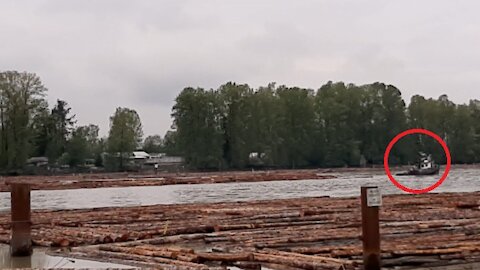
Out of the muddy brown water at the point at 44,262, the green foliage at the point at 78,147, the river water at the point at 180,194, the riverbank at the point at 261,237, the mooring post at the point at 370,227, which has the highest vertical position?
the green foliage at the point at 78,147

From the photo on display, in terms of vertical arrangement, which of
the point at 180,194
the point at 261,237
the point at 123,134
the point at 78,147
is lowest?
the point at 180,194

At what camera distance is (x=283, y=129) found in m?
114

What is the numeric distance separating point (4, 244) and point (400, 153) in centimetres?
10792

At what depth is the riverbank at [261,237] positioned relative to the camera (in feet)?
38.1

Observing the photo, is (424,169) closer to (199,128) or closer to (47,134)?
(199,128)

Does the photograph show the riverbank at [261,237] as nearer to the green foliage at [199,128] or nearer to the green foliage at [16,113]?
the green foliage at [16,113]

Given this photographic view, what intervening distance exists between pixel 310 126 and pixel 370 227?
4149 inches

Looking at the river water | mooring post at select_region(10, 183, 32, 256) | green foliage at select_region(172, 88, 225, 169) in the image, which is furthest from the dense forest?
mooring post at select_region(10, 183, 32, 256)

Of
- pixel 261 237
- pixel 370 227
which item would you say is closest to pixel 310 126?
pixel 261 237

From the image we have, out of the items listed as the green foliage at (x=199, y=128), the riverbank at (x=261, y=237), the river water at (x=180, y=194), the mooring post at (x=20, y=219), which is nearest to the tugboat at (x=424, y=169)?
the river water at (x=180, y=194)

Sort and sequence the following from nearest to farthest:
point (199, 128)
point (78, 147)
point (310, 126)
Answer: point (78, 147) < point (199, 128) < point (310, 126)

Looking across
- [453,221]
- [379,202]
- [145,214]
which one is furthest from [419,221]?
[145,214]

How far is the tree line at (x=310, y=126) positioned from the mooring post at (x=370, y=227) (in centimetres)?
9692

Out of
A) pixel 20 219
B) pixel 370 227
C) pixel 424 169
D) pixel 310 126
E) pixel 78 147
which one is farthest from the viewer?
pixel 310 126
